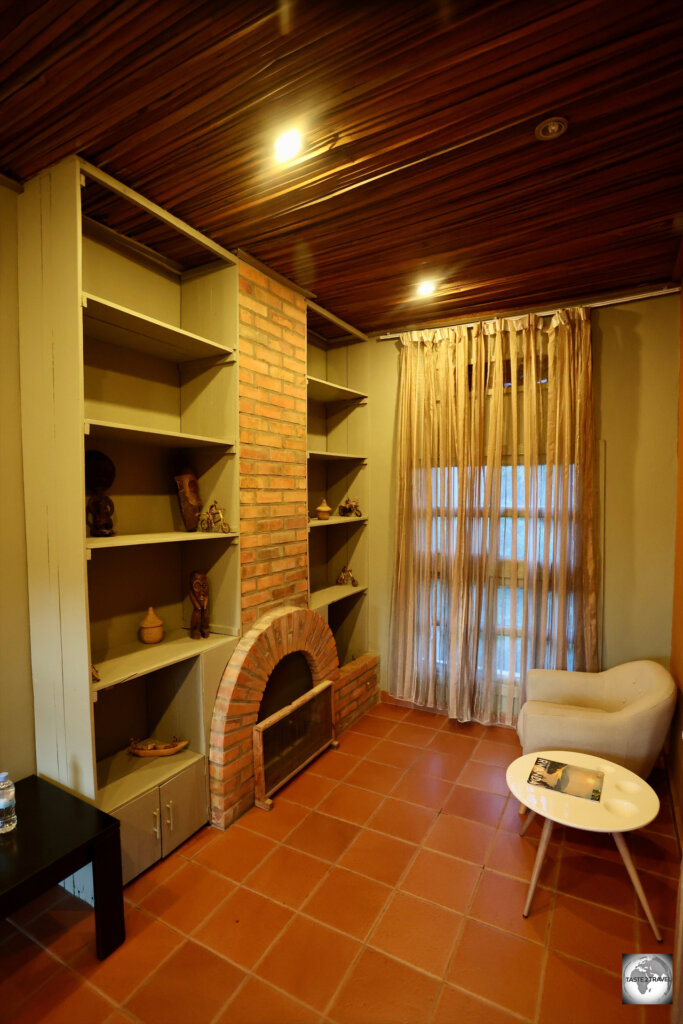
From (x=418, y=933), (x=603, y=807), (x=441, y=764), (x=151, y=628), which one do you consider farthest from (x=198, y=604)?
(x=603, y=807)

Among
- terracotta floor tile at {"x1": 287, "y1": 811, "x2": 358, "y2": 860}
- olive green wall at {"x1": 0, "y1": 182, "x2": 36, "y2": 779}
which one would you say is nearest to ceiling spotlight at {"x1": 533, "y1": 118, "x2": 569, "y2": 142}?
olive green wall at {"x1": 0, "y1": 182, "x2": 36, "y2": 779}

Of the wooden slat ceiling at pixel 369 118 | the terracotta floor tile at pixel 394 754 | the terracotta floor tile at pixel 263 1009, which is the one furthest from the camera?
the terracotta floor tile at pixel 394 754

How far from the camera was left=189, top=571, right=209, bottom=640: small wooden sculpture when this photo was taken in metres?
2.52

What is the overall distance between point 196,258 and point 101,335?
724mm

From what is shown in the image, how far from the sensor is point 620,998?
1.54 meters

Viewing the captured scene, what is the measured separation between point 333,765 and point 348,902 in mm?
1020

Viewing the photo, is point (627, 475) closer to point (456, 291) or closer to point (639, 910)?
point (456, 291)

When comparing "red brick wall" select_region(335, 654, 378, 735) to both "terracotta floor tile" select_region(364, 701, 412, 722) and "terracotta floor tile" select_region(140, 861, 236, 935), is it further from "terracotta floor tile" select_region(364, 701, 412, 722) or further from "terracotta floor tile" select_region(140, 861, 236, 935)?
"terracotta floor tile" select_region(140, 861, 236, 935)

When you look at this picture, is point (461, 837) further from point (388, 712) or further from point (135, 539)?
point (135, 539)

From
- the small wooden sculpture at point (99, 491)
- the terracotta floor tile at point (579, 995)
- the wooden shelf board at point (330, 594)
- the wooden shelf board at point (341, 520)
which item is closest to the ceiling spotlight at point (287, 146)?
the small wooden sculpture at point (99, 491)

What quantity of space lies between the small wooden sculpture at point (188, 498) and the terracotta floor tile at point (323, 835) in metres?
1.58

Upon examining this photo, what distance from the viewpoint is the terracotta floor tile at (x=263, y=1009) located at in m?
1.47

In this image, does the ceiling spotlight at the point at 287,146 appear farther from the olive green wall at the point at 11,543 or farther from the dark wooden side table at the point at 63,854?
the dark wooden side table at the point at 63,854

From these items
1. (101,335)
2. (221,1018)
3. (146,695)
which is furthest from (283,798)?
(101,335)
